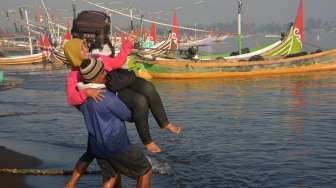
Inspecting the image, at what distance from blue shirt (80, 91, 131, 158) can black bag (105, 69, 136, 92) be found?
0.12m

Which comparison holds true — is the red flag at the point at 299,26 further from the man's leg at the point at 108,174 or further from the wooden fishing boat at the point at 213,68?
the man's leg at the point at 108,174

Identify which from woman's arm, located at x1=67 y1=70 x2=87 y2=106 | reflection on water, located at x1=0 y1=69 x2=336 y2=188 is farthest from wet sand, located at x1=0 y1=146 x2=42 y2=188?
woman's arm, located at x1=67 y1=70 x2=87 y2=106

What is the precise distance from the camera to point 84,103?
413cm

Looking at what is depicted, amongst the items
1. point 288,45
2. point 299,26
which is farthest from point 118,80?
point 299,26

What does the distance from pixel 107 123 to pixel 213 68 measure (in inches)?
786

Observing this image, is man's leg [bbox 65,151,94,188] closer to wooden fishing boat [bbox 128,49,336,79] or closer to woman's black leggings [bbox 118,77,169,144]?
woman's black leggings [bbox 118,77,169,144]

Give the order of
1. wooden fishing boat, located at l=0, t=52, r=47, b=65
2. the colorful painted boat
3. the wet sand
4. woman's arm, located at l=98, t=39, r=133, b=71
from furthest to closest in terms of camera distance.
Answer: wooden fishing boat, located at l=0, t=52, r=47, b=65 → the colorful painted boat → the wet sand → woman's arm, located at l=98, t=39, r=133, b=71

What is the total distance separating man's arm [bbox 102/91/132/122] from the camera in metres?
4.04

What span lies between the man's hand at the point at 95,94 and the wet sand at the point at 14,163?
239cm

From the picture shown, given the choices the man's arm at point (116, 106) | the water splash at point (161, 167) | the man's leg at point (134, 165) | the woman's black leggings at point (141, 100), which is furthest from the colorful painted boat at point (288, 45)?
the man's arm at point (116, 106)

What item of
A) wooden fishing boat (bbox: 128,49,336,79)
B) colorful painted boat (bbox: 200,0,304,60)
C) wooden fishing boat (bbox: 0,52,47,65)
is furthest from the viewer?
wooden fishing boat (bbox: 0,52,47,65)

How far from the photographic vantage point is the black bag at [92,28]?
14.8 feet

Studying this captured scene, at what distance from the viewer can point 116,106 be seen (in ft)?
13.3

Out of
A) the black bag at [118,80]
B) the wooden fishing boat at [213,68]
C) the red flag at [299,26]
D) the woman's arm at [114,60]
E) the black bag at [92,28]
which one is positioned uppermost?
the red flag at [299,26]
